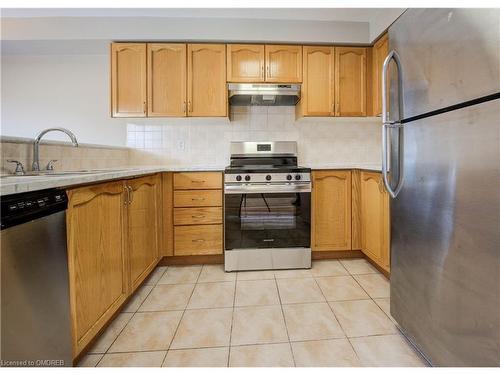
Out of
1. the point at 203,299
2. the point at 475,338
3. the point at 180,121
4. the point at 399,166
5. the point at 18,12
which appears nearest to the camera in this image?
the point at 475,338

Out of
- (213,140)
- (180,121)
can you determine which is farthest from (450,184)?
(180,121)

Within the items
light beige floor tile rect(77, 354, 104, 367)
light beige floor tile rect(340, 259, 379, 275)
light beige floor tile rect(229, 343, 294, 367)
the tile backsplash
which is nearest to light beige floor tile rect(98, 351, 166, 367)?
light beige floor tile rect(77, 354, 104, 367)

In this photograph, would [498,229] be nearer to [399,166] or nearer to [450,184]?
[450,184]

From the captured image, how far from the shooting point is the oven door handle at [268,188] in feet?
7.30

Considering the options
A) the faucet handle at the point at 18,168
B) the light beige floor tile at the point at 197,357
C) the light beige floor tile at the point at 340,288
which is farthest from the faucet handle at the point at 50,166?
the light beige floor tile at the point at 340,288

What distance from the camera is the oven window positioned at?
7.36 ft

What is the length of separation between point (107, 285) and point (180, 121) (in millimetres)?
1917

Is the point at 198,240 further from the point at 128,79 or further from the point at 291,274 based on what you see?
the point at 128,79

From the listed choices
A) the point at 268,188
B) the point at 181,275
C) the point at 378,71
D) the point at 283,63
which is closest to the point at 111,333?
the point at 181,275

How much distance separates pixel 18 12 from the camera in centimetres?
239

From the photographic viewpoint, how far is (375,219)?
2.16 meters

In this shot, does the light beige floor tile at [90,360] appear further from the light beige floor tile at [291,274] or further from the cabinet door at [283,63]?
the cabinet door at [283,63]

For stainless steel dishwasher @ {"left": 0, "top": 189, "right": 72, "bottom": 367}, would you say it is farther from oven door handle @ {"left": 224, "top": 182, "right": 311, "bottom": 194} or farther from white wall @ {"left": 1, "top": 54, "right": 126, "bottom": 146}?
white wall @ {"left": 1, "top": 54, "right": 126, "bottom": 146}

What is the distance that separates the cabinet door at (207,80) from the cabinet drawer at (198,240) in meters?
1.11
